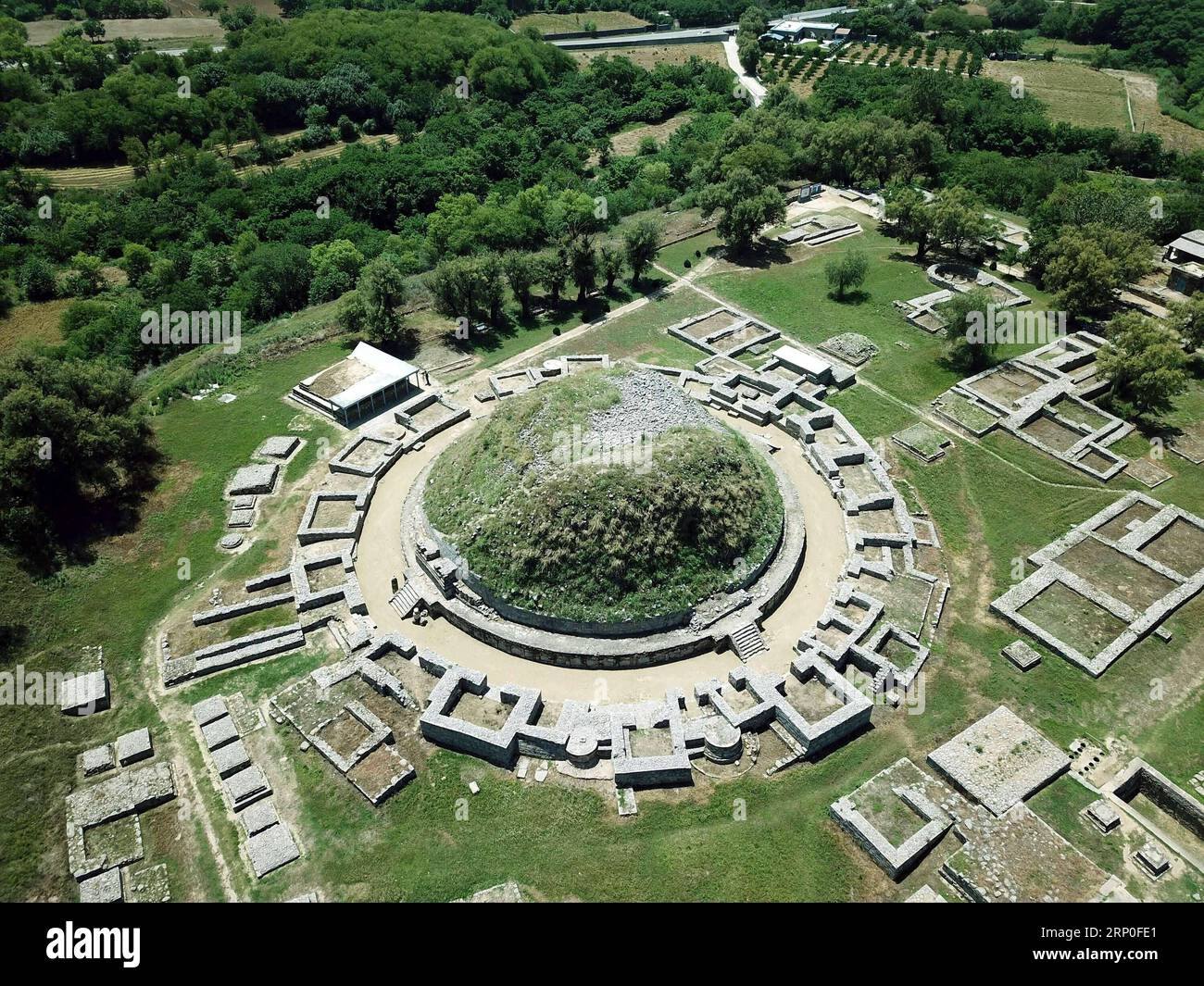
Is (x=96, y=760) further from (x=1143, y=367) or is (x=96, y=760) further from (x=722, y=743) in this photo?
(x=1143, y=367)

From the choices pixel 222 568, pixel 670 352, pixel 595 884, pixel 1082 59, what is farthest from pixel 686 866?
pixel 1082 59

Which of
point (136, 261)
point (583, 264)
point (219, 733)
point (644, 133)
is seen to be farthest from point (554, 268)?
point (644, 133)

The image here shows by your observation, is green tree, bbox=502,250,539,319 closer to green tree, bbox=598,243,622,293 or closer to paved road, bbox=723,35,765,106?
green tree, bbox=598,243,622,293

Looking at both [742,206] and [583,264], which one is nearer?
[583,264]

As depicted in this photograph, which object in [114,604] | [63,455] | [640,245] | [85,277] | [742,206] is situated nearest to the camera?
[114,604]

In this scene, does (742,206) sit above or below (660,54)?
below

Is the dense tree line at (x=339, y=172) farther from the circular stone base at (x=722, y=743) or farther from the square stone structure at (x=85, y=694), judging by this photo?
the circular stone base at (x=722, y=743)
